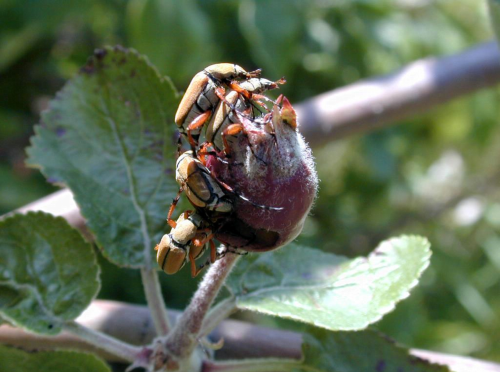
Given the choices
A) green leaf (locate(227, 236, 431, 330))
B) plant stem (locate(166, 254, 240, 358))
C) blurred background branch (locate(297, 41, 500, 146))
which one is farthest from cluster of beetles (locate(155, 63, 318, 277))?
blurred background branch (locate(297, 41, 500, 146))

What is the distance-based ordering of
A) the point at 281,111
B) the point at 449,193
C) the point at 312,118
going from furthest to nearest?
the point at 449,193 → the point at 312,118 → the point at 281,111

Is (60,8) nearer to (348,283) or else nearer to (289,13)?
(289,13)

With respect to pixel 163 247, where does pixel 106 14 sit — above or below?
below

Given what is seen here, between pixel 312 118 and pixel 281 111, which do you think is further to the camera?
pixel 312 118

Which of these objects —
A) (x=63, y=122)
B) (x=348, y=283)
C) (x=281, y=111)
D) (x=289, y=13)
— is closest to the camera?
(x=281, y=111)

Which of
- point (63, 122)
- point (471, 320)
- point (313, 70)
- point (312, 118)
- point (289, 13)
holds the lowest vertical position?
point (471, 320)

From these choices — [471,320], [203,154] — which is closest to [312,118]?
[203,154]

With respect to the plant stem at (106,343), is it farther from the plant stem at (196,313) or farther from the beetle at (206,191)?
the beetle at (206,191)
